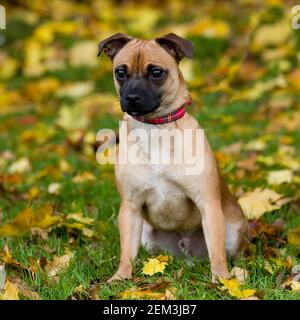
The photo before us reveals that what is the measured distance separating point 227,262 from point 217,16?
21.0 ft

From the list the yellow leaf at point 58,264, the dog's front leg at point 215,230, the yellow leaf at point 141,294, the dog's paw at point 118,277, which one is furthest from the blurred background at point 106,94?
the yellow leaf at point 141,294

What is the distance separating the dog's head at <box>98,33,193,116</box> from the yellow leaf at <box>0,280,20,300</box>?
1.09 m

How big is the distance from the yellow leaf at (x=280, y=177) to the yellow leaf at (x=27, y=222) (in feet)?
5.50

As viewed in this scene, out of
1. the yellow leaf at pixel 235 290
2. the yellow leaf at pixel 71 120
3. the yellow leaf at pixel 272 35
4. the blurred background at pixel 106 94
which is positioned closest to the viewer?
the yellow leaf at pixel 235 290

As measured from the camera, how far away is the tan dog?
3.90 meters

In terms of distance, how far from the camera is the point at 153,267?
12.6ft

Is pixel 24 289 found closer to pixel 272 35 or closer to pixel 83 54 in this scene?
pixel 272 35

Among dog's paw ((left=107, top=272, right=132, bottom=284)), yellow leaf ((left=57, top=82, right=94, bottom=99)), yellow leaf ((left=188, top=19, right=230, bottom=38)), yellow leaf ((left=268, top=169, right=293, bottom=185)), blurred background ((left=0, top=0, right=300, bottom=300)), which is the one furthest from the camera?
yellow leaf ((left=188, top=19, right=230, bottom=38))

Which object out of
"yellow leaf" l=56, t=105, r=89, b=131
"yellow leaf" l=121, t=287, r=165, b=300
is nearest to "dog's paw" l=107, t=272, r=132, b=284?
"yellow leaf" l=121, t=287, r=165, b=300

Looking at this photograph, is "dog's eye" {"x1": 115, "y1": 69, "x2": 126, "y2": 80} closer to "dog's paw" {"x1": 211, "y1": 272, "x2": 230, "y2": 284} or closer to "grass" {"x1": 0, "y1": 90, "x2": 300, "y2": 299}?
"grass" {"x1": 0, "y1": 90, "x2": 300, "y2": 299}

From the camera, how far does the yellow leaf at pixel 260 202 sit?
15.6 feet

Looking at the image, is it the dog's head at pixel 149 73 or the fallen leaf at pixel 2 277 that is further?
the dog's head at pixel 149 73

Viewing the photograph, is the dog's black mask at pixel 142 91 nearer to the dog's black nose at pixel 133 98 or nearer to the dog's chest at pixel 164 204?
the dog's black nose at pixel 133 98

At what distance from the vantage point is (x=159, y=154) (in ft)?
13.0
